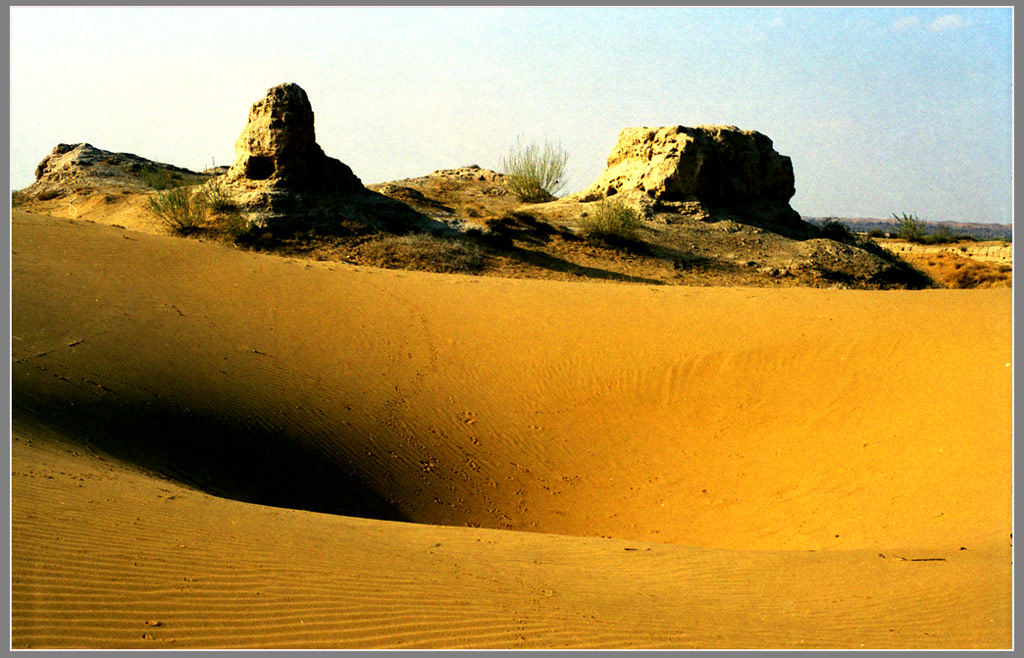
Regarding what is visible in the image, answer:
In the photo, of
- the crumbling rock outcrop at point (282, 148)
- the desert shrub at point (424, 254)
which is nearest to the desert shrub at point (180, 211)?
the crumbling rock outcrop at point (282, 148)

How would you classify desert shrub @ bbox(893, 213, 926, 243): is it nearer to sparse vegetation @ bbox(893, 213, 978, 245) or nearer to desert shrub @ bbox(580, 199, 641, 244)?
sparse vegetation @ bbox(893, 213, 978, 245)

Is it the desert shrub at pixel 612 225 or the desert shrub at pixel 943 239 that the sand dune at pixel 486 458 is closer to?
the desert shrub at pixel 612 225

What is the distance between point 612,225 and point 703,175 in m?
3.83

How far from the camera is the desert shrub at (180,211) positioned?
824 inches

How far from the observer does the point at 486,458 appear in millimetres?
9398

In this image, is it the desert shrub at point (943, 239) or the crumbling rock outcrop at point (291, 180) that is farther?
the desert shrub at point (943, 239)

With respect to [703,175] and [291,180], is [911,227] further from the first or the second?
[291,180]

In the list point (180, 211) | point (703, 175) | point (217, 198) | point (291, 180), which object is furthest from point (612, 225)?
point (180, 211)

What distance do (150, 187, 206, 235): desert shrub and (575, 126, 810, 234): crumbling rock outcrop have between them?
35.6 ft

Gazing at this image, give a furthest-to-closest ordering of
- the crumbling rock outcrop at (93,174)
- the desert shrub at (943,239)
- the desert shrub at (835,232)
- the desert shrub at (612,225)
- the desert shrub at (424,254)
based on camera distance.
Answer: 1. the desert shrub at (943,239)
2. the desert shrub at (835,232)
3. the crumbling rock outcrop at (93,174)
4. the desert shrub at (612,225)
5. the desert shrub at (424,254)

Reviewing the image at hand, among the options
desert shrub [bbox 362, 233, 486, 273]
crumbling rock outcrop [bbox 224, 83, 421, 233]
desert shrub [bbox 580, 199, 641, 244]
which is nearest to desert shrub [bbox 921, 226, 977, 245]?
desert shrub [bbox 580, 199, 641, 244]

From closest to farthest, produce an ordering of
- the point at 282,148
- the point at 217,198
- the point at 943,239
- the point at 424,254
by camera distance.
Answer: the point at 424,254 → the point at 217,198 → the point at 282,148 → the point at 943,239

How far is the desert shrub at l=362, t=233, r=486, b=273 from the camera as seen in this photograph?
20250 millimetres

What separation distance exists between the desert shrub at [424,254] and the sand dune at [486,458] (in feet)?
16.1
